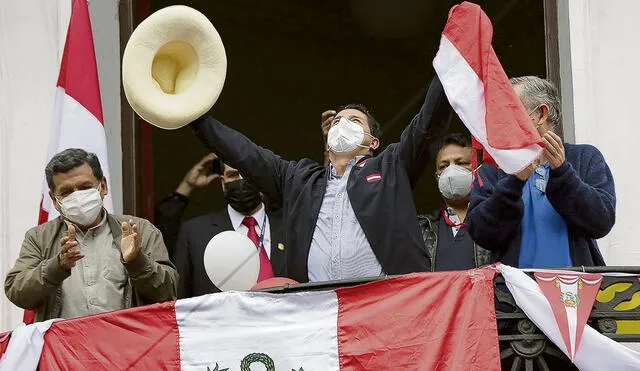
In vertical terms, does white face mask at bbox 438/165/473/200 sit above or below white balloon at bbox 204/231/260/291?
above

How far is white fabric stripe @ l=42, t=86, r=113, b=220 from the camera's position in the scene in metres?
8.92

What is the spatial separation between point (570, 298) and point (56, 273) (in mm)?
2373

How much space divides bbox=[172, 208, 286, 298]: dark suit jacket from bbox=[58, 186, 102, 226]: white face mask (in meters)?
1.02

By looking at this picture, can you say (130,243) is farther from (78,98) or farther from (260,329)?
(78,98)

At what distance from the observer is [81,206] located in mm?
7824

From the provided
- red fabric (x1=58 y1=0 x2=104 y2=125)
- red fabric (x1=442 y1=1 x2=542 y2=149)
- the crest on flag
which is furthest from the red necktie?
the crest on flag

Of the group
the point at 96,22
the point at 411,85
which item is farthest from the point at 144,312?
the point at 411,85

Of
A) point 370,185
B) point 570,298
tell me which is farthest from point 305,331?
point 570,298

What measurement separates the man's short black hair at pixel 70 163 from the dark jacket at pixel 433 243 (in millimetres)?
1626

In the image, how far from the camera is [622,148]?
873 centimetres

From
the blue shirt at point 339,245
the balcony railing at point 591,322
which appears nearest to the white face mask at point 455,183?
the blue shirt at point 339,245

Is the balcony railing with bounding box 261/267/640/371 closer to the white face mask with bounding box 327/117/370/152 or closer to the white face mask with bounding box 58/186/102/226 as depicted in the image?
the white face mask with bounding box 327/117/370/152

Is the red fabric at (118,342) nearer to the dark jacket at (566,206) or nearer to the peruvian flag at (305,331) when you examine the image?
the peruvian flag at (305,331)

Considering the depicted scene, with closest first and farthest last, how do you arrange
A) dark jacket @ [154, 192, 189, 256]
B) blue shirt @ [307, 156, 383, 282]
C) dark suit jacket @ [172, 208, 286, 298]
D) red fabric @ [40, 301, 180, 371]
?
red fabric @ [40, 301, 180, 371] → blue shirt @ [307, 156, 383, 282] → dark suit jacket @ [172, 208, 286, 298] → dark jacket @ [154, 192, 189, 256]
